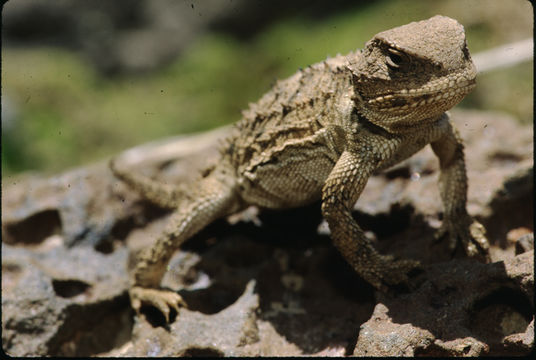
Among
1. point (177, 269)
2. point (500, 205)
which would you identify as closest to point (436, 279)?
point (500, 205)

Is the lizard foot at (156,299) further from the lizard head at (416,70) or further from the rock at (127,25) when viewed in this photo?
the rock at (127,25)

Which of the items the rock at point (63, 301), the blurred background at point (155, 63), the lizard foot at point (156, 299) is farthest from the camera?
the blurred background at point (155, 63)

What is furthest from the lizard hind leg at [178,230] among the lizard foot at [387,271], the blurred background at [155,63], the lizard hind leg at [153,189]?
the blurred background at [155,63]

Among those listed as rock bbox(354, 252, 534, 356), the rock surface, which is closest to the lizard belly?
the rock surface

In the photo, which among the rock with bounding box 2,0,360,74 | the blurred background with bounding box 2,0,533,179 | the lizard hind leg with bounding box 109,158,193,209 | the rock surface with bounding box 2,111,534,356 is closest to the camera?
the rock surface with bounding box 2,111,534,356

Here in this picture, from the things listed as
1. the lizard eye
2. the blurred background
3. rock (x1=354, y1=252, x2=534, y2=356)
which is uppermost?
the lizard eye

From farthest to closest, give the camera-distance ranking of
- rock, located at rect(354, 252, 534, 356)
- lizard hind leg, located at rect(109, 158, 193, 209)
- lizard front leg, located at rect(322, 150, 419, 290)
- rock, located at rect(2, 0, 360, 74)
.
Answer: rock, located at rect(2, 0, 360, 74), lizard hind leg, located at rect(109, 158, 193, 209), lizard front leg, located at rect(322, 150, 419, 290), rock, located at rect(354, 252, 534, 356)

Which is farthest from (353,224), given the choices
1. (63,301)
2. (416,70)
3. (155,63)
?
(155,63)

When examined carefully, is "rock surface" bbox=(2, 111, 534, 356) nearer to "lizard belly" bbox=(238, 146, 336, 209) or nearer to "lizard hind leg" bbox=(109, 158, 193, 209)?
"lizard hind leg" bbox=(109, 158, 193, 209)
